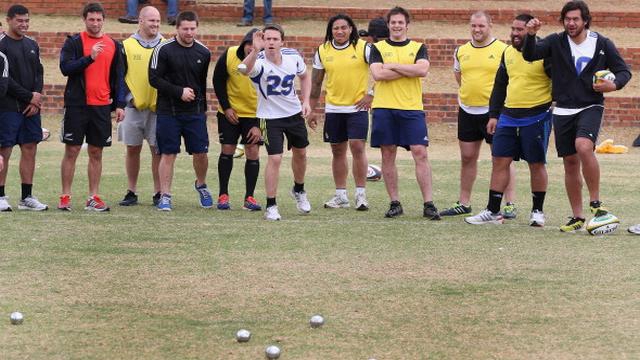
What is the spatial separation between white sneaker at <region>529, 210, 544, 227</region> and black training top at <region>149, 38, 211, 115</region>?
3641 millimetres

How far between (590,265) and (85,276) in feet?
12.8

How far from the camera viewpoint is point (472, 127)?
41.9 ft

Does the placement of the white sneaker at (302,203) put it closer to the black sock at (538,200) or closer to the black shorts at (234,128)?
the black shorts at (234,128)

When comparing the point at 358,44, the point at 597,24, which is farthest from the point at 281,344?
the point at 597,24

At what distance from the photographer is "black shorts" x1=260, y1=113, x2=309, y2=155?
1235 centimetres

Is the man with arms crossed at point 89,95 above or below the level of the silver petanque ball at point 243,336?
above

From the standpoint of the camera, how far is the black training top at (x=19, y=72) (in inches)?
488

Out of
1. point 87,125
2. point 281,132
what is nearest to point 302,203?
point 281,132

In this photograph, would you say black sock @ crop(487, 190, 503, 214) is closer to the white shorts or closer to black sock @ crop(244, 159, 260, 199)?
black sock @ crop(244, 159, 260, 199)

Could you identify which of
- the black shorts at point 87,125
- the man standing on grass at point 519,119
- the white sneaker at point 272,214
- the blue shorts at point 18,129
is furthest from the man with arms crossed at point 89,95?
the man standing on grass at point 519,119

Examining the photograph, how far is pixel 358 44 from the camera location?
13.2m

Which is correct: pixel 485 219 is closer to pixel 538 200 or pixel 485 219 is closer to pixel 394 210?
pixel 538 200

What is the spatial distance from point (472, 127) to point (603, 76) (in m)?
2.15

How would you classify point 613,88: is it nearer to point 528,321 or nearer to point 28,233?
point 528,321
